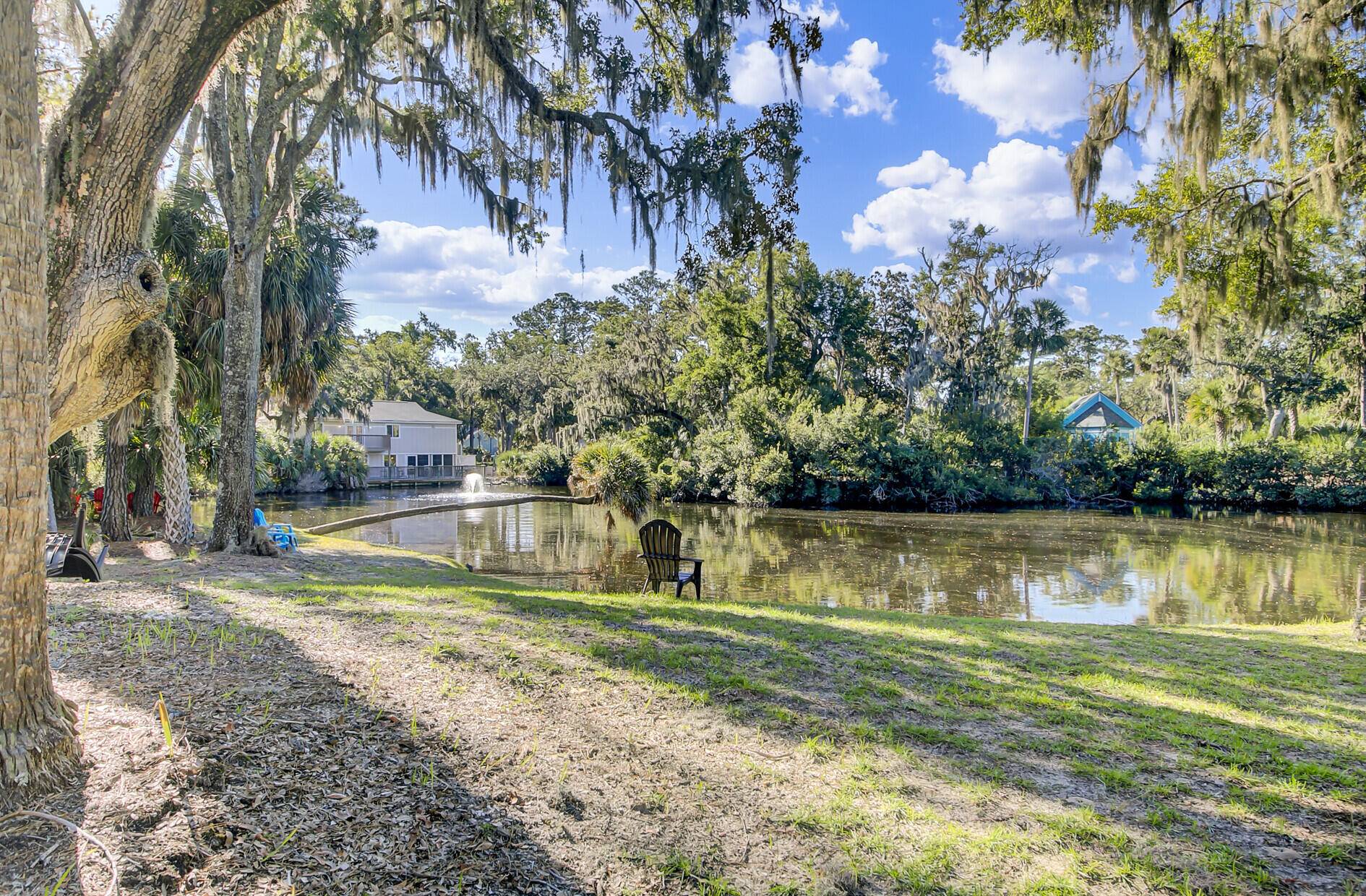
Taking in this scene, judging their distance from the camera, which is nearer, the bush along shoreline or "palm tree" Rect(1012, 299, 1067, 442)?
the bush along shoreline

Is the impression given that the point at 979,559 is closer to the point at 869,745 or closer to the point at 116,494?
the point at 869,745

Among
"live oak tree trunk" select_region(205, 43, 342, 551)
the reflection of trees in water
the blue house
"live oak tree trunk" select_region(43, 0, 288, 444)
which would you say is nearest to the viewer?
"live oak tree trunk" select_region(43, 0, 288, 444)

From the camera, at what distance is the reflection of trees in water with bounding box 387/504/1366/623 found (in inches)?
396

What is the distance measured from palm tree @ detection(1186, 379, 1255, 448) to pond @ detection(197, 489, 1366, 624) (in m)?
9.64

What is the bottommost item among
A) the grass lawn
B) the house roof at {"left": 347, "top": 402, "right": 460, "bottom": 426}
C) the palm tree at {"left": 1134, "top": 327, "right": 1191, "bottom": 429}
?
the grass lawn

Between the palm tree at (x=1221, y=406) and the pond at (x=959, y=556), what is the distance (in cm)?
964

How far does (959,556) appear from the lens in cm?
1442

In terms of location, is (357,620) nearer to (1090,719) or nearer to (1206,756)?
(1090,719)

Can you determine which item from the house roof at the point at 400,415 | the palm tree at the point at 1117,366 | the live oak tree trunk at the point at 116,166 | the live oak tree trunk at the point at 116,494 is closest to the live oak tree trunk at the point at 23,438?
the live oak tree trunk at the point at 116,166

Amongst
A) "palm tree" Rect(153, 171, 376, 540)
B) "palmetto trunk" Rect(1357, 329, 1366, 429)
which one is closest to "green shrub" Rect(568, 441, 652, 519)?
"palm tree" Rect(153, 171, 376, 540)

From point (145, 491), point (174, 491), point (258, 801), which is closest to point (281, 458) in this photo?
point (145, 491)

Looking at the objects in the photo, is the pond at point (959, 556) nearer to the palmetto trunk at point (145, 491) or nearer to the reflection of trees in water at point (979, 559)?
the reflection of trees in water at point (979, 559)

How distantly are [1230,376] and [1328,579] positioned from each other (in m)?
26.2

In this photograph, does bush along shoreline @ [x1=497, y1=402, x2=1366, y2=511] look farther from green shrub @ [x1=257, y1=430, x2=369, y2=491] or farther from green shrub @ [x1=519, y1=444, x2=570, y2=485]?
green shrub @ [x1=257, y1=430, x2=369, y2=491]
